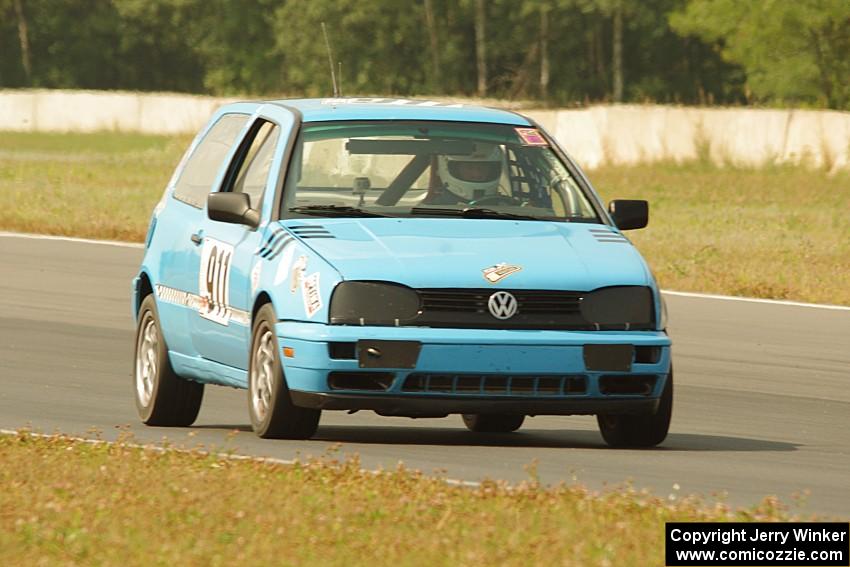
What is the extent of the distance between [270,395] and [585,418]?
3223 mm

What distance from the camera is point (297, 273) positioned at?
9.38m

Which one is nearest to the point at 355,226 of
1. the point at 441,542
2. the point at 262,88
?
the point at 441,542

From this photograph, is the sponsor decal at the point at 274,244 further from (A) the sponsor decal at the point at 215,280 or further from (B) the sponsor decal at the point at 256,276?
(A) the sponsor decal at the point at 215,280

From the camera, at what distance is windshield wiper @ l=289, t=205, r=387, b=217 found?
9.95m

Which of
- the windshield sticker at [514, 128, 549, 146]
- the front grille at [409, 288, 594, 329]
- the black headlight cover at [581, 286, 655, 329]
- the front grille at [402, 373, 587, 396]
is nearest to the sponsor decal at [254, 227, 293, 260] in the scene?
the front grille at [409, 288, 594, 329]

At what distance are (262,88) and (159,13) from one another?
6362 mm

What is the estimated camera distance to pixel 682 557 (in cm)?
647

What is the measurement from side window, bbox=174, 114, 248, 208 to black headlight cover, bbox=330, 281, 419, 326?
2112mm

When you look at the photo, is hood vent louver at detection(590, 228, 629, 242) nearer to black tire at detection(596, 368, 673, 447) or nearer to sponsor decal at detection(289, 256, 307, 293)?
black tire at detection(596, 368, 673, 447)

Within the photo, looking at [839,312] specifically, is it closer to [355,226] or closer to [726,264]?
[726,264]

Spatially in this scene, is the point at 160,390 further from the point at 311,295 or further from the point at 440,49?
the point at 440,49

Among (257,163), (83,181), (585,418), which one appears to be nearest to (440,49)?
(83,181)

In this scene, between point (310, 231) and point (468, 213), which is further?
point (468, 213)

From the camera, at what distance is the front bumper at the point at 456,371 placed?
29.9ft
